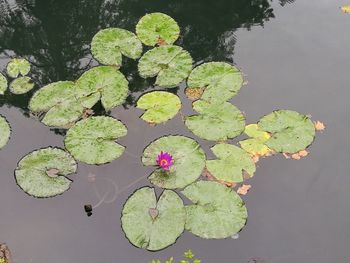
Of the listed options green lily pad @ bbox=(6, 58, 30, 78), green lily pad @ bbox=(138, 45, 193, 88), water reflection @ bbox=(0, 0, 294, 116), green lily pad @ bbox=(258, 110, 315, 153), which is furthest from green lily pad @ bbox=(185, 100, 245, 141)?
green lily pad @ bbox=(6, 58, 30, 78)

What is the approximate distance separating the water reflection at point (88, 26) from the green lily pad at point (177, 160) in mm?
817

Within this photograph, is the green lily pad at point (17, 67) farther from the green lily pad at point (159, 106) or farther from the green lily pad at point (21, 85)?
the green lily pad at point (159, 106)

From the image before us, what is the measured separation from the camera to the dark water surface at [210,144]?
311cm

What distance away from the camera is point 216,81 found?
4.12 m

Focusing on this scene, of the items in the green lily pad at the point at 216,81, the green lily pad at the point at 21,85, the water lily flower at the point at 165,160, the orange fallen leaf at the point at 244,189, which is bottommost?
the orange fallen leaf at the point at 244,189

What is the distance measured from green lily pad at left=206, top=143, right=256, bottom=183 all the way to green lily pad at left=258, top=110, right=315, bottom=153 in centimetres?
28

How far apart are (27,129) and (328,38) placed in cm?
341

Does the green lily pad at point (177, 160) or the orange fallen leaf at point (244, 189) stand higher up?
the green lily pad at point (177, 160)

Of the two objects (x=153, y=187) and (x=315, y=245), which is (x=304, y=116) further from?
(x=153, y=187)

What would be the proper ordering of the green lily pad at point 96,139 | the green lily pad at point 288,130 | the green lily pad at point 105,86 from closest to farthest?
the green lily pad at point 96,139, the green lily pad at point 288,130, the green lily pad at point 105,86

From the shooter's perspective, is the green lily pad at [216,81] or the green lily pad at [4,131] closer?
the green lily pad at [4,131]

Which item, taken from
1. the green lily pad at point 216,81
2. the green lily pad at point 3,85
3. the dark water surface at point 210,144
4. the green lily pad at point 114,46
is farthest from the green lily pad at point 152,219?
the green lily pad at point 3,85

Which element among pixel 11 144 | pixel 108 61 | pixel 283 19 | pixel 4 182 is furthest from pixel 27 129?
pixel 283 19

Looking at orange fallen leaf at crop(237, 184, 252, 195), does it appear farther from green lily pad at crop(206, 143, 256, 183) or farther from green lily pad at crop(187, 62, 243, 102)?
green lily pad at crop(187, 62, 243, 102)
